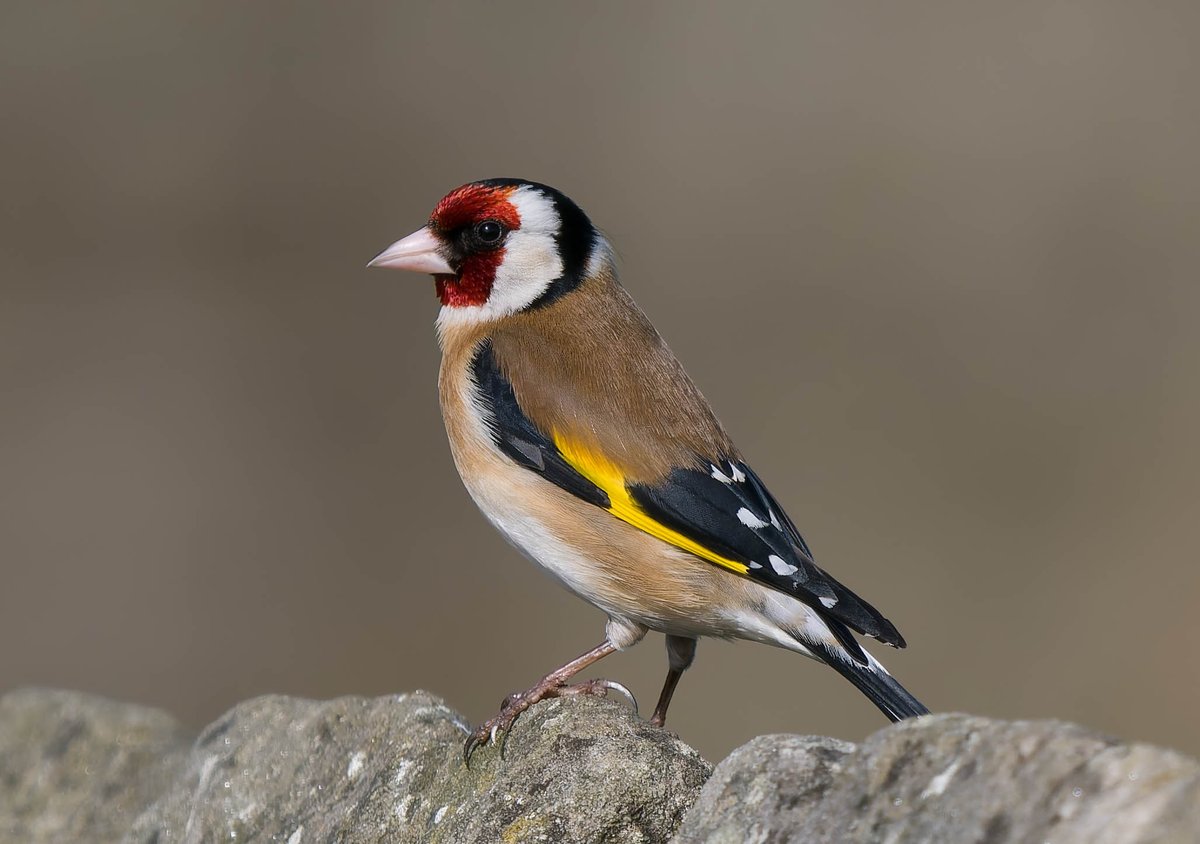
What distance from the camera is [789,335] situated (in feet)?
31.2

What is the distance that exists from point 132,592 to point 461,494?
2.10 m

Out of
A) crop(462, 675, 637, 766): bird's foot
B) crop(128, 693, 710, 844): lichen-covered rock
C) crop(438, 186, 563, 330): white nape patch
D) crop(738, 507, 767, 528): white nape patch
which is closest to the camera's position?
crop(128, 693, 710, 844): lichen-covered rock

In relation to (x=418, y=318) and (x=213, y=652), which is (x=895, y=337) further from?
(x=213, y=652)

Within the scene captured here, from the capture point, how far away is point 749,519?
394cm

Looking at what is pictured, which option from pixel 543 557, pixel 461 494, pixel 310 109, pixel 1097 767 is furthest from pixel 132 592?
pixel 1097 767

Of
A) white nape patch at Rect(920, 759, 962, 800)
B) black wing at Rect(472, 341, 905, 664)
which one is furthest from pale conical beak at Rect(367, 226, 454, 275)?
white nape patch at Rect(920, 759, 962, 800)

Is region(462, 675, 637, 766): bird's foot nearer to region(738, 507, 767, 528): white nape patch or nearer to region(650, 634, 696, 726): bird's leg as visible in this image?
region(650, 634, 696, 726): bird's leg

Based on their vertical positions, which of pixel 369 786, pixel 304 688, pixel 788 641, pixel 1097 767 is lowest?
pixel 304 688

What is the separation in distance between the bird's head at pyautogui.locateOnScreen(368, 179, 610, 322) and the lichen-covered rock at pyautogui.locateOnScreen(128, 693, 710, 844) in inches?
53.3

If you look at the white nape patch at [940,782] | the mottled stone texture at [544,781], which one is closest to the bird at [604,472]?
the mottled stone texture at [544,781]

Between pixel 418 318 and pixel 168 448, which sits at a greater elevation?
pixel 418 318

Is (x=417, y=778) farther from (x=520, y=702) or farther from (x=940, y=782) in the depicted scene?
(x=940, y=782)

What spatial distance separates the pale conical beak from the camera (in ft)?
15.1

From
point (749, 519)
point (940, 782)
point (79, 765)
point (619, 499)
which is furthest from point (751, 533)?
point (79, 765)
